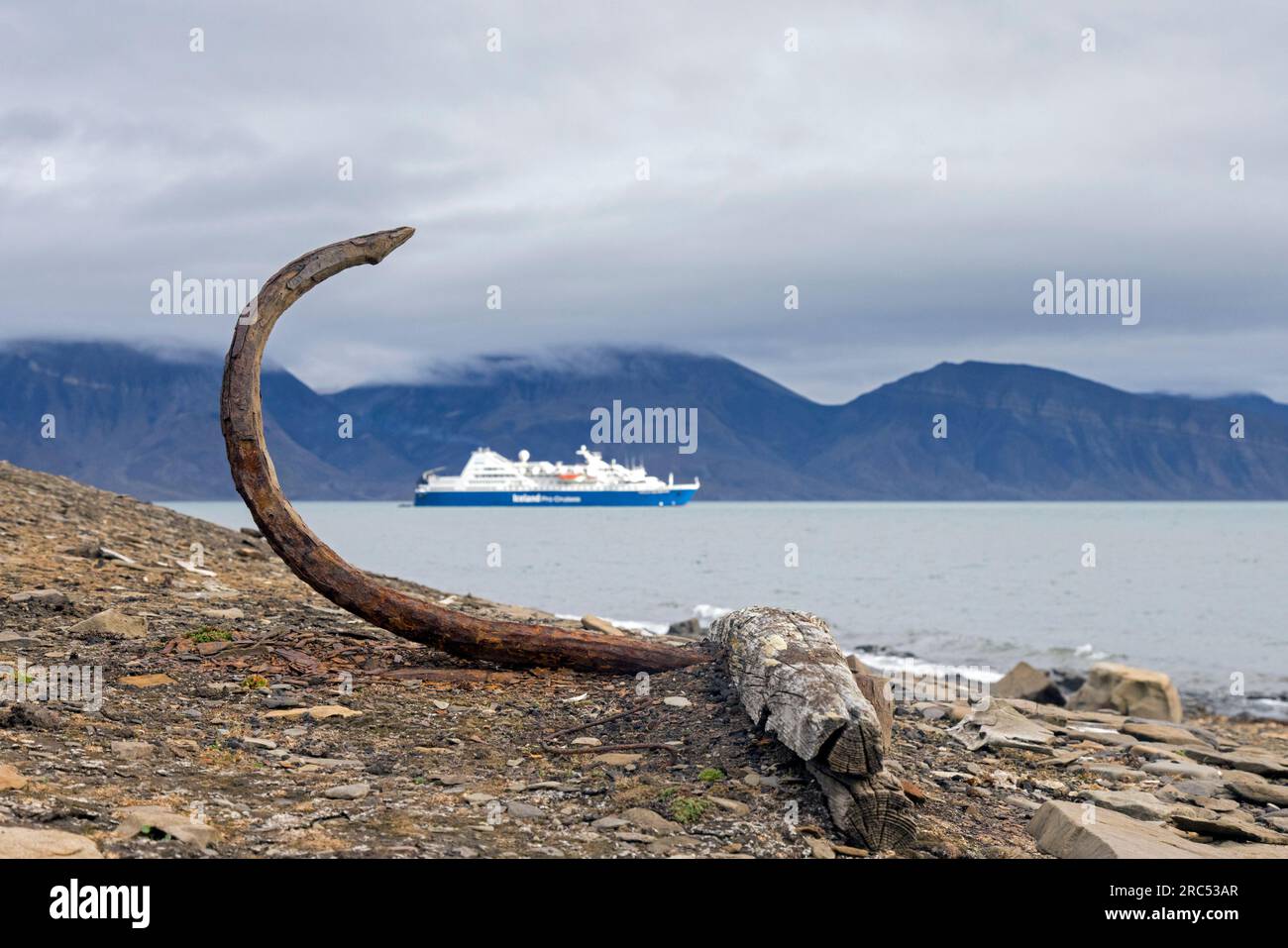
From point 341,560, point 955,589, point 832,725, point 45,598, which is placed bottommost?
point 955,589

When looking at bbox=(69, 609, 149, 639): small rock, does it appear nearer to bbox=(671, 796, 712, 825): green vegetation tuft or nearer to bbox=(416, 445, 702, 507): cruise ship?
bbox=(671, 796, 712, 825): green vegetation tuft

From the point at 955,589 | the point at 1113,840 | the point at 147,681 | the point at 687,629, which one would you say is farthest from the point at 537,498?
the point at 1113,840

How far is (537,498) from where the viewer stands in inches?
7318

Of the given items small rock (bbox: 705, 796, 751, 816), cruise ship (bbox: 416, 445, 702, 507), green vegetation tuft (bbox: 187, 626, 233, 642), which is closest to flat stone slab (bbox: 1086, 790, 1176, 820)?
small rock (bbox: 705, 796, 751, 816)

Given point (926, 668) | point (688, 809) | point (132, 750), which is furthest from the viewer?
point (926, 668)

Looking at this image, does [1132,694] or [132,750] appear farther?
[1132,694]

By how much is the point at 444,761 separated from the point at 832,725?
266cm

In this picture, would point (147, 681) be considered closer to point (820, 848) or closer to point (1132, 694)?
point (820, 848)

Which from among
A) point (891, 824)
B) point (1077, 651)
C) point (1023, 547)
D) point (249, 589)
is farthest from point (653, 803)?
point (1023, 547)

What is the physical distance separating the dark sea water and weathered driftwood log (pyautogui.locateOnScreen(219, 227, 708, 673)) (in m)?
15.8

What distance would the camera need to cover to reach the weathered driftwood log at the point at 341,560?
339 inches

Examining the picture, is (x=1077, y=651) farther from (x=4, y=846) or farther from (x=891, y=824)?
(x=4, y=846)

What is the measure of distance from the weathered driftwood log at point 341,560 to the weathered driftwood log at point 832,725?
199 centimetres
